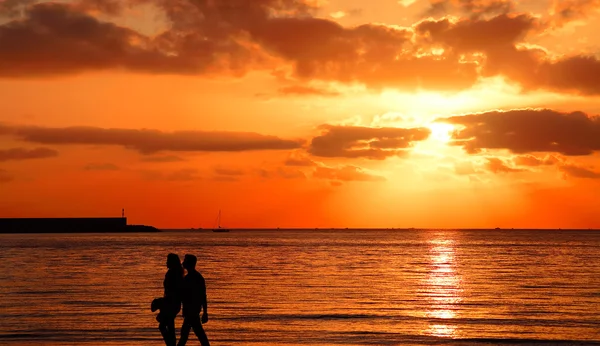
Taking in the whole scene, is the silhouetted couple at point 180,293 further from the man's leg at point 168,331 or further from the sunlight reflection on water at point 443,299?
the sunlight reflection on water at point 443,299

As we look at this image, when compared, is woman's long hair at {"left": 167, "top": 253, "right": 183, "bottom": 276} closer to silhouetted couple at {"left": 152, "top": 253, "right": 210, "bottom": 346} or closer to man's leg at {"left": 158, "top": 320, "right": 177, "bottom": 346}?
silhouetted couple at {"left": 152, "top": 253, "right": 210, "bottom": 346}

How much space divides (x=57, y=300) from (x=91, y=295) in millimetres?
2569

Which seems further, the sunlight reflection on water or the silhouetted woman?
the sunlight reflection on water

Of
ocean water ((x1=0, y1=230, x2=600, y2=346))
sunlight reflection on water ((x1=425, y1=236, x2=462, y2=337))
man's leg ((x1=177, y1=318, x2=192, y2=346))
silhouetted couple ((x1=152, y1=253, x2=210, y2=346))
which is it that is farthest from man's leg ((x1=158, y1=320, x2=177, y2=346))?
sunlight reflection on water ((x1=425, y1=236, x2=462, y2=337))

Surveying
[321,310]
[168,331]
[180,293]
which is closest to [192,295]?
[180,293]

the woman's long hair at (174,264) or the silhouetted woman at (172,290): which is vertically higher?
the woman's long hair at (174,264)

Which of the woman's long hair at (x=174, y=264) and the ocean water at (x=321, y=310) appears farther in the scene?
the ocean water at (x=321, y=310)

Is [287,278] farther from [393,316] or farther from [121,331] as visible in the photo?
[121,331]

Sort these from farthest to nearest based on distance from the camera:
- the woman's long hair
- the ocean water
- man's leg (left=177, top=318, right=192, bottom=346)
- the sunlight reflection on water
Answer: the sunlight reflection on water < the ocean water < man's leg (left=177, top=318, right=192, bottom=346) < the woman's long hair

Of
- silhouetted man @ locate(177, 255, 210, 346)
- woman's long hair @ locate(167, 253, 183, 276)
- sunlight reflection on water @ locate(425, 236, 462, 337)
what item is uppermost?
woman's long hair @ locate(167, 253, 183, 276)

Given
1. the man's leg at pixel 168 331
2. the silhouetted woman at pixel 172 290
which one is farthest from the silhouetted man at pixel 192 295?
the man's leg at pixel 168 331

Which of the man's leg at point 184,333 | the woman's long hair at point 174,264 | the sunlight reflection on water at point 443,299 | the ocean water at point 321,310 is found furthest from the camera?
the sunlight reflection on water at point 443,299

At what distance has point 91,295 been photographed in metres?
38.2

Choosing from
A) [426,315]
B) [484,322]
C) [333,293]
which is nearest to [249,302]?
[333,293]
